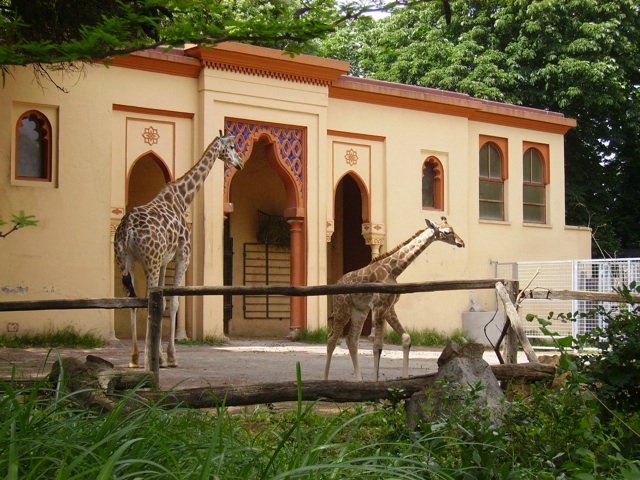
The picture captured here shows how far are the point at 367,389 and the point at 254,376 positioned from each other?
155 inches

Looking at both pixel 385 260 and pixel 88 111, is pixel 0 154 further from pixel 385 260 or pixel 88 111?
pixel 385 260

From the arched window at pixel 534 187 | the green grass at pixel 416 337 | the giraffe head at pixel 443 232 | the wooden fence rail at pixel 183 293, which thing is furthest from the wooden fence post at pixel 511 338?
the arched window at pixel 534 187

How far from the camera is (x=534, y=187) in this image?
72.4 ft

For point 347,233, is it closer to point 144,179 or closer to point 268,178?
point 268,178

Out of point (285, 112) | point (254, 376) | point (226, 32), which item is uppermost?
point (285, 112)

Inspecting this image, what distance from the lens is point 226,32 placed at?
22.4 feet

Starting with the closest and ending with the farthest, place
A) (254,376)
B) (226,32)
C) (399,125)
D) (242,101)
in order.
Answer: (226,32), (254,376), (242,101), (399,125)

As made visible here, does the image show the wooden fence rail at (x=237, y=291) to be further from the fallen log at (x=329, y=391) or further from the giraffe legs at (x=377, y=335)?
the giraffe legs at (x=377, y=335)

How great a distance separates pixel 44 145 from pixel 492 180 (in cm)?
1019

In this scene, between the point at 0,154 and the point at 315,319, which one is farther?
the point at 315,319

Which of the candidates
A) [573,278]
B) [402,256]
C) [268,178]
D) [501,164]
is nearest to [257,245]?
[268,178]

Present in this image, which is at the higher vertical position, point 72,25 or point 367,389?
point 72,25

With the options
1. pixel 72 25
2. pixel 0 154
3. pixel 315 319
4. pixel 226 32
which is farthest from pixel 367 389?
pixel 315 319

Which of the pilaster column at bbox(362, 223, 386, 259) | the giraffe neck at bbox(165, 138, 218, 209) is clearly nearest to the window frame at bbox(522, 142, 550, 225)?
the pilaster column at bbox(362, 223, 386, 259)
